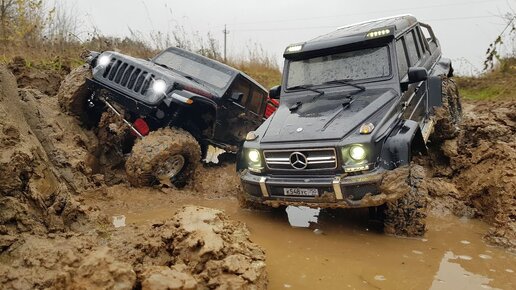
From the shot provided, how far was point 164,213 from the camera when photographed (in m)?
4.88

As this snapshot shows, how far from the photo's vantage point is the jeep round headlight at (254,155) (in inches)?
176

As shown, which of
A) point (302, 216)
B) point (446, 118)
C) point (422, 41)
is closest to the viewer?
point (302, 216)

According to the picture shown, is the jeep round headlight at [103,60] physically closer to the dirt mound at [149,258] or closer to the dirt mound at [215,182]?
the dirt mound at [215,182]

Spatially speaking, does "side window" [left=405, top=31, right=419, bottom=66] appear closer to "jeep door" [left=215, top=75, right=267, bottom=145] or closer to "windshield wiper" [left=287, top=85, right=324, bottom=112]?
"windshield wiper" [left=287, top=85, right=324, bottom=112]

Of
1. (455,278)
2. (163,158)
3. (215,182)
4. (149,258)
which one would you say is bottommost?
(215,182)

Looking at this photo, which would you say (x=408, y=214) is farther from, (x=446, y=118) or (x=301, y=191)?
(x=446, y=118)

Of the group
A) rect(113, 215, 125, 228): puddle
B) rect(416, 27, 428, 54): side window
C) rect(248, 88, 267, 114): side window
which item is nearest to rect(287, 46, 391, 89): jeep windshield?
rect(416, 27, 428, 54): side window

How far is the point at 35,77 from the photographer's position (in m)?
7.20

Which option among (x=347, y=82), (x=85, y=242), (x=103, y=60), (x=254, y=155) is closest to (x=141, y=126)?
(x=103, y=60)

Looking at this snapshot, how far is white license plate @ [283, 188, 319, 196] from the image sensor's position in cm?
405

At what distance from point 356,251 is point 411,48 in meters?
3.16

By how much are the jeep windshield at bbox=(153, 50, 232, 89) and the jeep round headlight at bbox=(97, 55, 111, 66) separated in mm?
1127

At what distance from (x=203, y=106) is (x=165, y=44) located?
305 inches

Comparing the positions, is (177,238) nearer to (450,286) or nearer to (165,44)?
(450,286)
